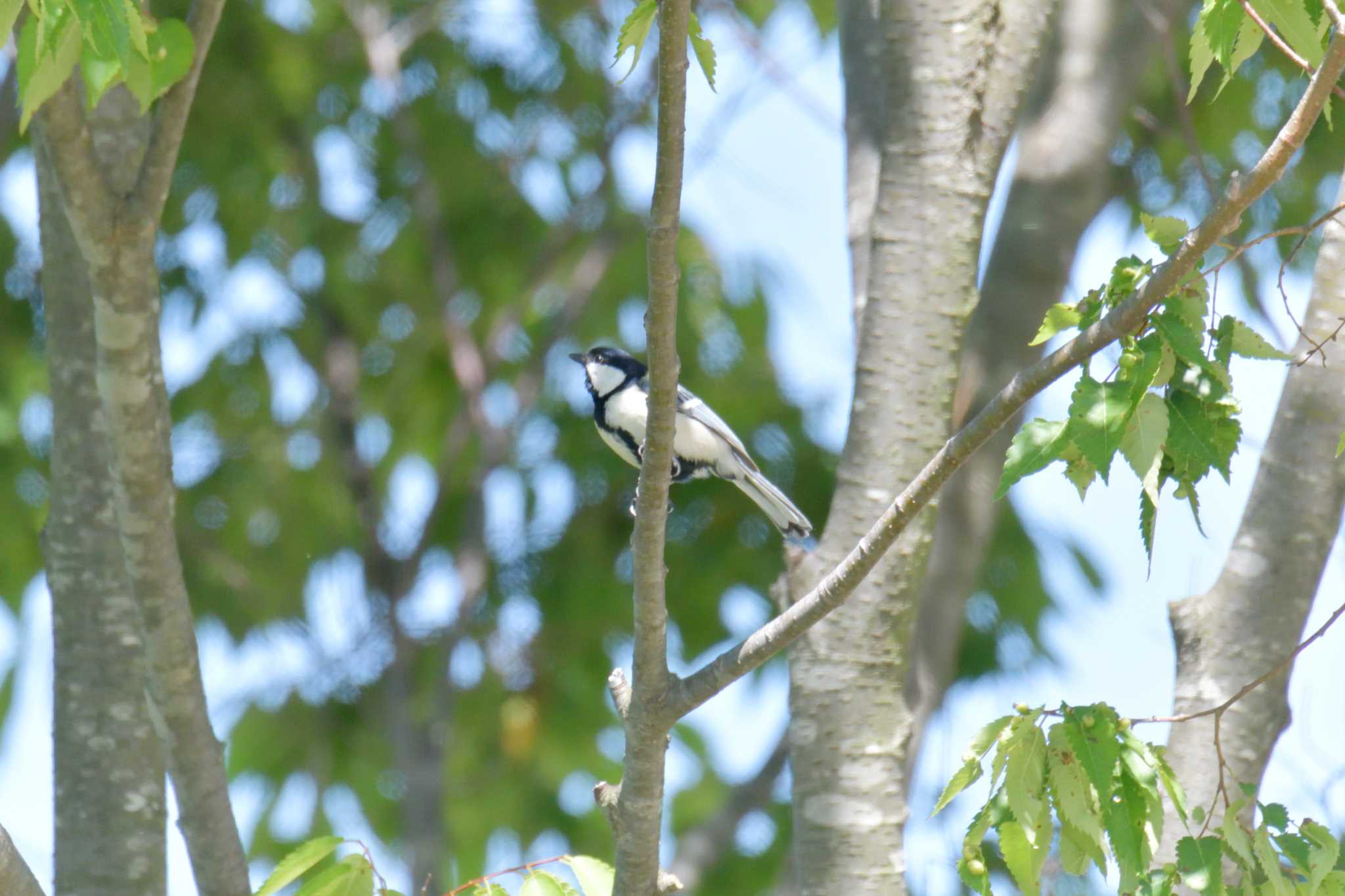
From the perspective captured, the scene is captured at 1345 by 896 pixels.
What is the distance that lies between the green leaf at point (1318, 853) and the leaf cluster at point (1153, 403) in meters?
0.48

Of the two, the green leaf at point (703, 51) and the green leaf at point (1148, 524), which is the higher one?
the green leaf at point (703, 51)

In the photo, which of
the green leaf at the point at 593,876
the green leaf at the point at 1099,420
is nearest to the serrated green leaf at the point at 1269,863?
the green leaf at the point at 1099,420

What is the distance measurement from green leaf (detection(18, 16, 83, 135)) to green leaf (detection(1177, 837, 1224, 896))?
197 centimetres

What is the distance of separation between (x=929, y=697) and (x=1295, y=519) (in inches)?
44.3

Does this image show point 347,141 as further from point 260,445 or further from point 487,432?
point 487,432

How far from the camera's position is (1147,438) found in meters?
1.71

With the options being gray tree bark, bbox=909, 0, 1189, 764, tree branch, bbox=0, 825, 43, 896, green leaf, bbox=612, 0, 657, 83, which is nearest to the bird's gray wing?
gray tree bark, bbox=909, 0, 1189, 764

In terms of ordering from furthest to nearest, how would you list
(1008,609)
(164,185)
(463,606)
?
(1008,609) → (463,606) → (164,185)

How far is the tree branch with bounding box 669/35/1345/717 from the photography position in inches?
65.7

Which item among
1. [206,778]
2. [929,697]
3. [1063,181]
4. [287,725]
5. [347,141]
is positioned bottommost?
[206,778]

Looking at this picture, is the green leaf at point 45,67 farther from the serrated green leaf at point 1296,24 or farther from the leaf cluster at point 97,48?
the serrated green leaf at point 1296,24

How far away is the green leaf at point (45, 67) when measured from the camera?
209cm

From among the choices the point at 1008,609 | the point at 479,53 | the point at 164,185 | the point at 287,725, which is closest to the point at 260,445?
the point at 287,725

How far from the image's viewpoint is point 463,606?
518cm
